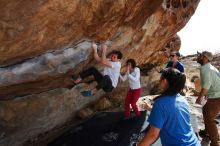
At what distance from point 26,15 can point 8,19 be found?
0.33m

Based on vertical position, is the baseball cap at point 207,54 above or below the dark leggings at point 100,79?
above

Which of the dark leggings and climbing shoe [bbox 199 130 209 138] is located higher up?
the dark leggings

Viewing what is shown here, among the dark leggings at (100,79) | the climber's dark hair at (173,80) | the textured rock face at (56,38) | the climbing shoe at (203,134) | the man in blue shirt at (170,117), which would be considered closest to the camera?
the man in blue shirt at (170,117)

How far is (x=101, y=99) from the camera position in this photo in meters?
12.4

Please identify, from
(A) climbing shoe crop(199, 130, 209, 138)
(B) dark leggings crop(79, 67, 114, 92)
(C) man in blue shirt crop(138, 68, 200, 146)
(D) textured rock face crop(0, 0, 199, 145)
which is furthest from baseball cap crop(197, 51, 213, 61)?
(C) man in blue shirt crop(138, 68, 200, 146)

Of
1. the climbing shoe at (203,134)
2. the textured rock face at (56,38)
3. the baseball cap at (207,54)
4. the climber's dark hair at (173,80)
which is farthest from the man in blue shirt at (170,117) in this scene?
the climbing shoe at (203,134)

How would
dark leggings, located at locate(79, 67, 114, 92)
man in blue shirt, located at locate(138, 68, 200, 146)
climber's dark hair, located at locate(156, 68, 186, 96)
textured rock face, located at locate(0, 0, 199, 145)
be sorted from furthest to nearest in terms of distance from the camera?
dark leggings, located at locate(79, 67, 114, 92) < textured rock face, located at locate(0, 0, 199, 145) < climber's dark hair, located at locate(156, 68, 186, 96) < man in blue shirt, located at locate(138, 68, 200, 146)

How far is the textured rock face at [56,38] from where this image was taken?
6.46 meters

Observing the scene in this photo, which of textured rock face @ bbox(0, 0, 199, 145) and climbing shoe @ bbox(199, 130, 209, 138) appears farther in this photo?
climbing shoe @ bbox(199, 130, 209, 138)

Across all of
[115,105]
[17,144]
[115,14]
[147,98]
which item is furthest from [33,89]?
[147,98]

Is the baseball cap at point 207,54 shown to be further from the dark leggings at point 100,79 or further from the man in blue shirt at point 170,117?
the man in blue shirt at point 170,117

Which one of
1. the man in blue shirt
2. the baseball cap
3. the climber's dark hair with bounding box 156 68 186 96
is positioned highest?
the baseball cap

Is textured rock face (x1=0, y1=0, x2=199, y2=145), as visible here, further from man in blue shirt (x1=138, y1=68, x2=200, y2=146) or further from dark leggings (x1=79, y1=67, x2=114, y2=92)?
man in blue shirt (x1=138, y1=68, x2=200, y2=146)

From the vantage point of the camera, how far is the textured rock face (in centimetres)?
646
